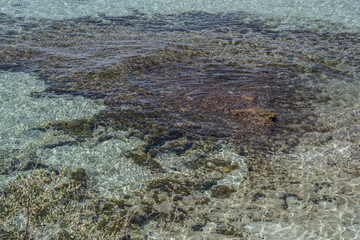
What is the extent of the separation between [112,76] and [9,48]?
4.33 metres

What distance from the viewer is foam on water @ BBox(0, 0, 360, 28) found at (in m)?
15.5

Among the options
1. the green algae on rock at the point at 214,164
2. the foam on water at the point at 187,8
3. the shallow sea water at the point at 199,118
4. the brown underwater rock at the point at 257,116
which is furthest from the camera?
the foam on water at the point at 187,8

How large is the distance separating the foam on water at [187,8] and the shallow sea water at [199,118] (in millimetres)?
989

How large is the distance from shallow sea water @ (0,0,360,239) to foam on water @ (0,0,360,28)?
989mm

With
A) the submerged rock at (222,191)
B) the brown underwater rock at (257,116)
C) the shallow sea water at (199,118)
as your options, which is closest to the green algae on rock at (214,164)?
the shallow sea water at (199,118)

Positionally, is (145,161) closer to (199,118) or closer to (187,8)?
(199,118)

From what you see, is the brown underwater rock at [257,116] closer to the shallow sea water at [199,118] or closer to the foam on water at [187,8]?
the shallow sea water at [199,118]

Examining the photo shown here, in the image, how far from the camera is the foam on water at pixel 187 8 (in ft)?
50.9

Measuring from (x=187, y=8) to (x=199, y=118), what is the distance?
31.5 feet

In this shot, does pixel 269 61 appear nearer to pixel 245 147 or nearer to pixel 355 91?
pixel 355 91

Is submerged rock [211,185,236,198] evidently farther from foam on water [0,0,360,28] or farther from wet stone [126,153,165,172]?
foam on water [0,0,360,28]

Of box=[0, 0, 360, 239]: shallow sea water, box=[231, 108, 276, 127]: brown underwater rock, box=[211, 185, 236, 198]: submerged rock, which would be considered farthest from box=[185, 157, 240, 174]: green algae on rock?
box=[231, 108, 276, 127]: brown underwater rock

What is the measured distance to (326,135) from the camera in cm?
775

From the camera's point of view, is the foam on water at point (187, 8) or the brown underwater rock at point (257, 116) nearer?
the brown underwater rock at point (257, 116)
